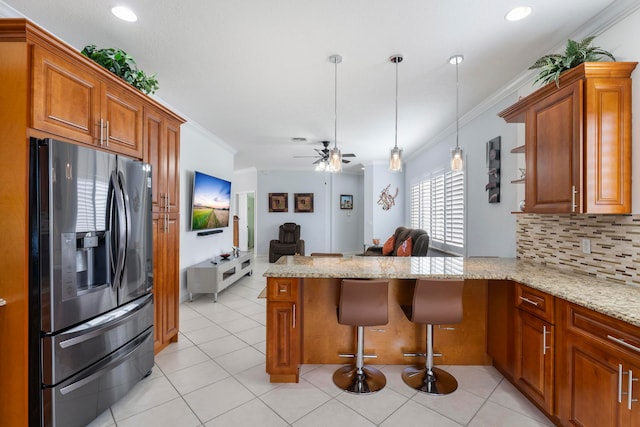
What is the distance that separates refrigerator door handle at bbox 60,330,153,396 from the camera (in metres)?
1.68

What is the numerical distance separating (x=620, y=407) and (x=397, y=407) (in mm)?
1183

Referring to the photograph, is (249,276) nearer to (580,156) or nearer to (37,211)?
→ (37,211)

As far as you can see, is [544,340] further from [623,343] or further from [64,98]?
[64,98]

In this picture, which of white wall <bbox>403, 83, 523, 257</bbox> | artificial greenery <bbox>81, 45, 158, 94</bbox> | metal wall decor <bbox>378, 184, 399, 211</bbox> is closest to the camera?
artificial greenery <bbox>81, 45, 158, 94</bbox>

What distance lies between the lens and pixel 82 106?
1.84 meters

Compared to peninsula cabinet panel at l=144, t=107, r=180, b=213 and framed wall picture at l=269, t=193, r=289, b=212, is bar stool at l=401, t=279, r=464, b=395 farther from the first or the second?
framed wall picture at l=269, t=193, r=289, b=212

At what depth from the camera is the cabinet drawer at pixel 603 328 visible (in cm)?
134

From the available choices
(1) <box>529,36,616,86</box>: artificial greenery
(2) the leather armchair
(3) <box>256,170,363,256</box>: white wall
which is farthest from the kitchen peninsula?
(3) <box>256,170,363,256</box>: white wall

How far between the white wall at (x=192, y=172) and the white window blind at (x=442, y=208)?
397 centimetres

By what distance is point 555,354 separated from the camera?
1799 mm

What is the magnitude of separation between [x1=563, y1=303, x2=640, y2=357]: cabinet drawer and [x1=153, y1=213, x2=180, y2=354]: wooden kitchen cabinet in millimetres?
3050

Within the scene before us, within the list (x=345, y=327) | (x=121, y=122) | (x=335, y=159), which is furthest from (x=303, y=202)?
(x=121, y=122)

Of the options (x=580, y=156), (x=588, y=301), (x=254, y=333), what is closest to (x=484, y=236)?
(x=580, y=156)

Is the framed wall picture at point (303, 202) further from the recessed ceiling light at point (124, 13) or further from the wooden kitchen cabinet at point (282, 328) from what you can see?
the recessed ceiling light at point (124, 13)
